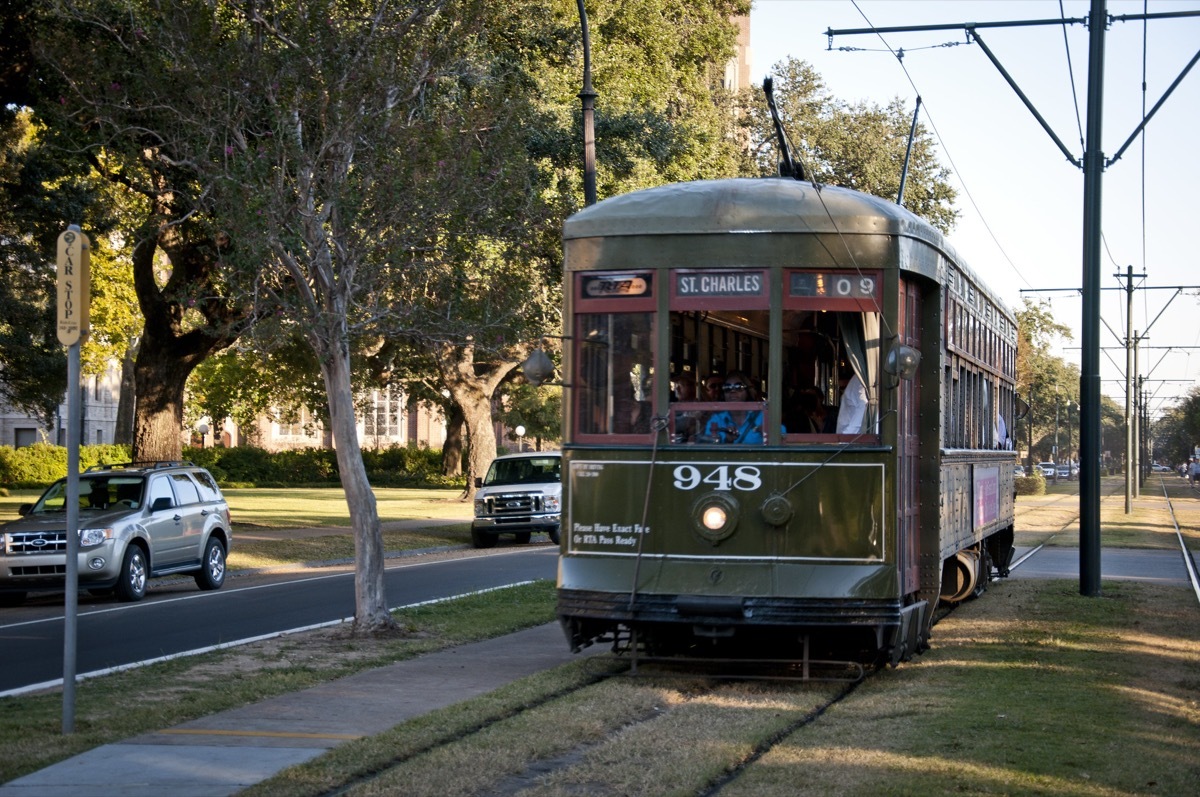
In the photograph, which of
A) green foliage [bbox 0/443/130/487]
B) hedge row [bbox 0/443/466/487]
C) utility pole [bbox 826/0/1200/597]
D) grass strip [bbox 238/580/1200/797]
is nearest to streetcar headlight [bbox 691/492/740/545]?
grass strip [bbox 238/580/1200/797]

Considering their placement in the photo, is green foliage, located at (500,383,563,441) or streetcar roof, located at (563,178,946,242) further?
→ green foliage, located at (500,383,563,441)

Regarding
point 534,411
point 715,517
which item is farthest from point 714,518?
point 534,411

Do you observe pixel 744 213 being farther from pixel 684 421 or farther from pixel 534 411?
pixel 534 411

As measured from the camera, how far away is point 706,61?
41281mm

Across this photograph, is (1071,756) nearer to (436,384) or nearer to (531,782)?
(531,782)

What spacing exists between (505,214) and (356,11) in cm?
262

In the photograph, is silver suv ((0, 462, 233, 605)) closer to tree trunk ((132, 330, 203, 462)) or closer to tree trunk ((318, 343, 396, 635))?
tree trunk ((318, 343, 396, 635))

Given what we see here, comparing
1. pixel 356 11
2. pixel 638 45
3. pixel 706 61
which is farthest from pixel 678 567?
pixel 706 61

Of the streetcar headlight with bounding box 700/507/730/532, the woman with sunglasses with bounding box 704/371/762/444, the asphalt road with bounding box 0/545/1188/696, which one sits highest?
the woman with sunglasses with bounding box 704/371/762/444

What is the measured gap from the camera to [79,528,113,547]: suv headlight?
Result: 18906 millimetres

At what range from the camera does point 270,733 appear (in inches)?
355

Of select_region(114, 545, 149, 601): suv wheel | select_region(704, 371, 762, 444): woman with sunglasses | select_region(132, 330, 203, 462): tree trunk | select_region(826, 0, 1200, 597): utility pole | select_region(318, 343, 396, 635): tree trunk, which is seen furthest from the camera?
select_region(132, 330, 203, 462): tree trunk

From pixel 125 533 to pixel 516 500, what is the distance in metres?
12.8

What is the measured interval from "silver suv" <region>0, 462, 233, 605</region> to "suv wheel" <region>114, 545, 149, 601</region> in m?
0.01
